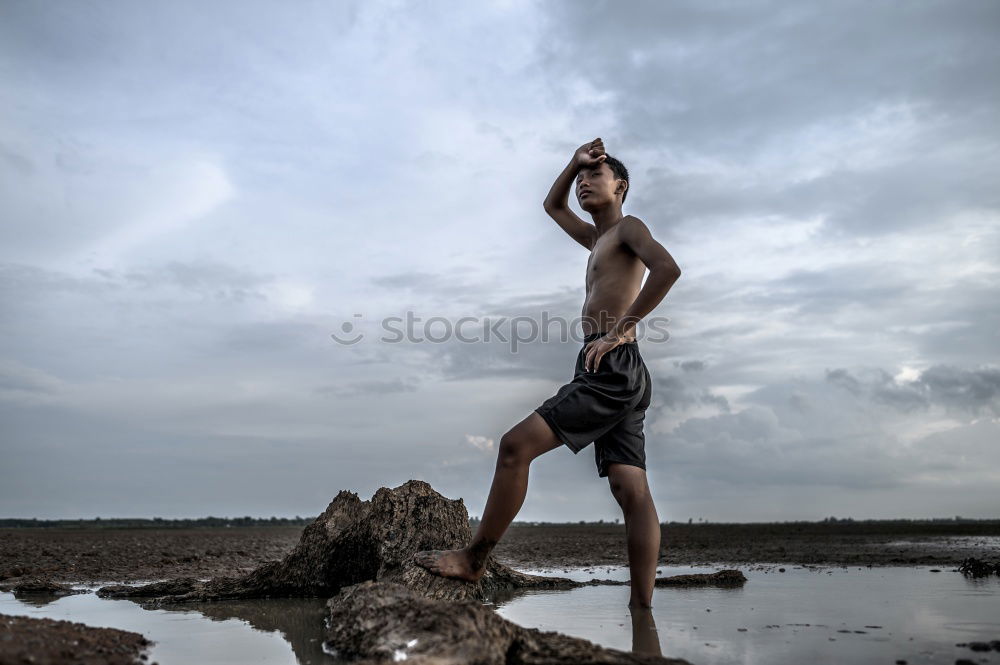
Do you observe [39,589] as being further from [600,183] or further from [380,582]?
[600,183]

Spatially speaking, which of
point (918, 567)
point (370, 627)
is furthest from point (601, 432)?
point (918, 567)

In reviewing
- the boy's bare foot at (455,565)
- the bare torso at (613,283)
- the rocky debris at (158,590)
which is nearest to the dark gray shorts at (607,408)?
the bare torso at (613,283)

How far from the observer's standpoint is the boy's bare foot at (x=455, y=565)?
4367 mm

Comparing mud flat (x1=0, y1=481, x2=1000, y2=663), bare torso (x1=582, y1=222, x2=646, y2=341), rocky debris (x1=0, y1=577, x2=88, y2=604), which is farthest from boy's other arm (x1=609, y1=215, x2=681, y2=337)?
rocky debris (x1=0, y1=577, x2=88, y2=604)

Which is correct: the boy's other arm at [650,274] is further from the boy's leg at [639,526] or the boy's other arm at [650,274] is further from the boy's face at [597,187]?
the boy's leg at [639,526]

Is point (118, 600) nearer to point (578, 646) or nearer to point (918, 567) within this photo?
point (578, 646)

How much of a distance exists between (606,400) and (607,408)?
5cm

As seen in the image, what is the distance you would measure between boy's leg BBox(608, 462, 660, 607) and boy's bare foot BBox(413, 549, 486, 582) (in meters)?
0.97

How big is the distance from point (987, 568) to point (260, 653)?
6.36 metres

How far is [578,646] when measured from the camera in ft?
9.25

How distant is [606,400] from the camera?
4.52 m

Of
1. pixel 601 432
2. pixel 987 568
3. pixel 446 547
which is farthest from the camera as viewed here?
pixel 987 568

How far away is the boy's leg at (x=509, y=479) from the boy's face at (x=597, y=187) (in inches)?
63.2

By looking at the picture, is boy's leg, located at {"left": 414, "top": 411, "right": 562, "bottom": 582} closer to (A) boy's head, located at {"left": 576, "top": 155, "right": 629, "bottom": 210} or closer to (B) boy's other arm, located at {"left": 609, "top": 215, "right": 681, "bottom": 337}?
(B) boy's other arm, located at {"left": 609, "top": 215, "right": 681, "bottom": 337}
